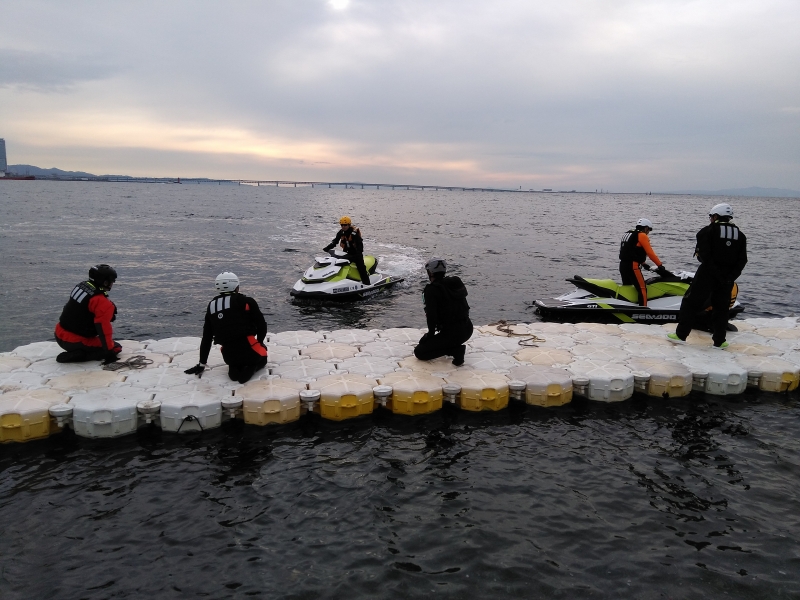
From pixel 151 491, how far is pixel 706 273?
10.3m

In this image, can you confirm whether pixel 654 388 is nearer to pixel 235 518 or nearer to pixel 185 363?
pixel 235 518

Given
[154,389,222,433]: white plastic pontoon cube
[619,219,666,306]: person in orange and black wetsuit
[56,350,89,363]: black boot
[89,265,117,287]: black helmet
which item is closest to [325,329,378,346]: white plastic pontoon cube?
[154,389,222,433]: white plastic pontoon cube

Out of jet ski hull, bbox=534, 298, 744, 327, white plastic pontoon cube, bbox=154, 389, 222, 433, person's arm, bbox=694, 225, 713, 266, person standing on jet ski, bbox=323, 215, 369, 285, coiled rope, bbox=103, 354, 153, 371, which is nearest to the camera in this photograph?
white plastic pontoon cube, bbox=154, 389, 222, 433

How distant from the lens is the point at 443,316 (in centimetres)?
926

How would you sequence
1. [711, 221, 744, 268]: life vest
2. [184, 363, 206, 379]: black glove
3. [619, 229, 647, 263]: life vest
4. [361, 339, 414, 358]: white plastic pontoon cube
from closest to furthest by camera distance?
[184, 363, 206, 379]: black glove → [361, 339, 414, 358]: white plastic pontoon cube → [711, 221, 744, 268]: life vest → [619, 229, 647, 263]: life vest

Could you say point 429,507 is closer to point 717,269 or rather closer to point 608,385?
point 608,385

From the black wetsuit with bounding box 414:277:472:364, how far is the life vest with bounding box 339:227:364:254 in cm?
799

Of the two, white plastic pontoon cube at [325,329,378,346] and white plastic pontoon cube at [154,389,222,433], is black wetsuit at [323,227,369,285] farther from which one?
white plastic pontoon cube at [154,389,222,433]

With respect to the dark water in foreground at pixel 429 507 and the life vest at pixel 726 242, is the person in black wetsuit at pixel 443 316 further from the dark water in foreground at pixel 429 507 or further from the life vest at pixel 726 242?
the life vest at pixel 726 242

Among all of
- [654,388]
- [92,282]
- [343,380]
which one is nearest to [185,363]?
[92,282]

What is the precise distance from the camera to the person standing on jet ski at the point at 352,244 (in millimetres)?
16844

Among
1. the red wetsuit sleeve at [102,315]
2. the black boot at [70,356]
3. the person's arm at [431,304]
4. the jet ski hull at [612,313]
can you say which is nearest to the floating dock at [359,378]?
the black boot at [70,356]

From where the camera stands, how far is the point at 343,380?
27.9 feet

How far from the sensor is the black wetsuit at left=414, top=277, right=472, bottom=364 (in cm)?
905
